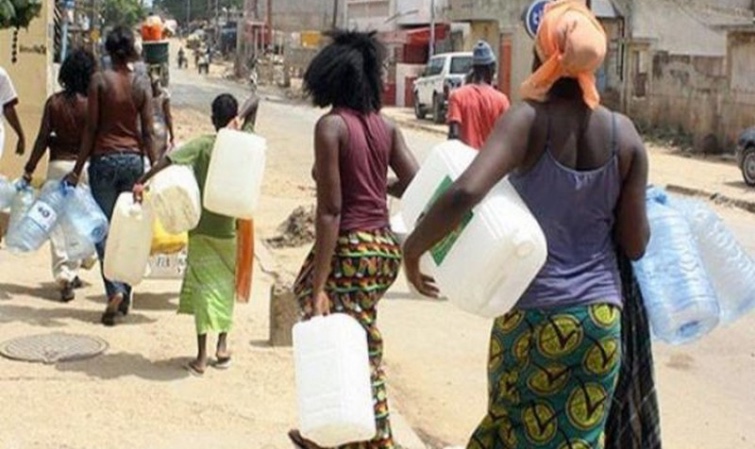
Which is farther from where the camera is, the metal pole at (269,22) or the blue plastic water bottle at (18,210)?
the metal pole at (269,22)

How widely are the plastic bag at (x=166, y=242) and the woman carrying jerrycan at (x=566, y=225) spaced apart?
4.23m

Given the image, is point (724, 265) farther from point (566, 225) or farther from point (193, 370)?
point (193, 370)

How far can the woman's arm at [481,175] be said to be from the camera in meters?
3.10

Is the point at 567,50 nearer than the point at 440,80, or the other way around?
the point at 567,50

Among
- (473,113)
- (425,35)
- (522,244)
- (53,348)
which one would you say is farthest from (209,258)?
(425,35)

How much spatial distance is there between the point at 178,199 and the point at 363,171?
204cm

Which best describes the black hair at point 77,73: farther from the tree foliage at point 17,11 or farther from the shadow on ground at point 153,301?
the shadow on ground at point 153,301

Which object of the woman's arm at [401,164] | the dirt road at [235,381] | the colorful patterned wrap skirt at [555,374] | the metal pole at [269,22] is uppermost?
the metal pole at [269,22]

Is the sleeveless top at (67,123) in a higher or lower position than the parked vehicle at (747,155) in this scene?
higher

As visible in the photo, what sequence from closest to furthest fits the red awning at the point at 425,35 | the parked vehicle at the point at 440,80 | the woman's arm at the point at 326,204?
1. the woman's arm at the point at 326,204
2. the parked vehicle at the point at 440,80
3. the red awning at the point at 425,35

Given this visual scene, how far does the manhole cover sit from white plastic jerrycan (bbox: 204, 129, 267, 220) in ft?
3.92

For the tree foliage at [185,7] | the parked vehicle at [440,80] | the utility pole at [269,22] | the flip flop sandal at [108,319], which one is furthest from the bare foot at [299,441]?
the tree foliage at [185,7]

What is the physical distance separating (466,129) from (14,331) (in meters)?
2.93

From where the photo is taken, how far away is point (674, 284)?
11.9 feet
